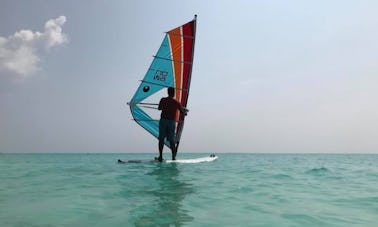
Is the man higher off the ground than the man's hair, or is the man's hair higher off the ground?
the man's hair

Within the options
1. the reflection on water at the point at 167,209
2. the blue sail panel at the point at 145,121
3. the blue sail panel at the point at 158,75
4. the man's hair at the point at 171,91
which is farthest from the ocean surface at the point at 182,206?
the blue sail panel at the point at 158,75

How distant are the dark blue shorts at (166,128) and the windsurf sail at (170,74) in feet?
4.93

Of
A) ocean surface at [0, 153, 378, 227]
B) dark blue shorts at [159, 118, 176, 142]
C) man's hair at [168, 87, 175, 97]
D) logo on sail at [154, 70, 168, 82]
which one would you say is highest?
logo on sail at [154, 70, 168, 82]

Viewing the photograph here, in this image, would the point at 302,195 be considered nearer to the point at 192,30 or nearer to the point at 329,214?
the point at 329,214

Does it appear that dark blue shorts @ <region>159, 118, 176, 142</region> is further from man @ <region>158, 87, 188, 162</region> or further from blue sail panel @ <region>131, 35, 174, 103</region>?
blue sail panel @ <region>131, 35, 174, 103</region>

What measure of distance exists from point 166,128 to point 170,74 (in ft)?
11.0

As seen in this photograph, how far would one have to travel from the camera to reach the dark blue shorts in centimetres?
1432

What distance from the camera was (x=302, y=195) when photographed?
21.6ft

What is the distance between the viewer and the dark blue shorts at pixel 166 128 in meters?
14.3

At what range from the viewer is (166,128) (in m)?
14.4

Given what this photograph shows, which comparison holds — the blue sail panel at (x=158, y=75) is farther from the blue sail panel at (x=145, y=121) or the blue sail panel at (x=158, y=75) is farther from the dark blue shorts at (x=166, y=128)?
the dark blue shorts at (x=166, y=128)

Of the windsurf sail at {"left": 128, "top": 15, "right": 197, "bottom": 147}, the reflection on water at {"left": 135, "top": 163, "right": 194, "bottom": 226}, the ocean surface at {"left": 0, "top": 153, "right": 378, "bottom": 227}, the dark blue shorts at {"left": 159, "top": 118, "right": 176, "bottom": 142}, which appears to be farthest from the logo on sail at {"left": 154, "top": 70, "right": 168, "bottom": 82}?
the reflection on water at {"left": 135, "top": 163, "right": 194, "bottom": 226}

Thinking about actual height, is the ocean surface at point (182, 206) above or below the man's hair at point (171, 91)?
below

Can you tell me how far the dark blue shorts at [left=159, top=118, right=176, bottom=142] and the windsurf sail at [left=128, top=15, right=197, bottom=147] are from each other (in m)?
1.50
